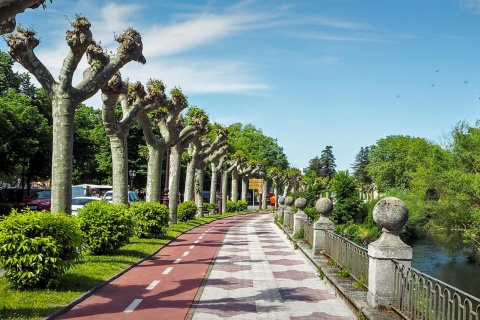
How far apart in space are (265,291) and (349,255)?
6.92 ft

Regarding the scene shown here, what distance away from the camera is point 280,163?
334ft

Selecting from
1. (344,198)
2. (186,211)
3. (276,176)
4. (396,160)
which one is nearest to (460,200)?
(344,198)

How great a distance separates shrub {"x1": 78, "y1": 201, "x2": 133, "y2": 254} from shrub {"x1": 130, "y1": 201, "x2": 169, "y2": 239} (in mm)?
4990

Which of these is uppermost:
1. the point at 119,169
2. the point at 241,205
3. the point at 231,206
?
the point at 119,169

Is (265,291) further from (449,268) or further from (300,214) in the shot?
(449,268)

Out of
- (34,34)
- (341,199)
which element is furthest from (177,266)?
(341,199)

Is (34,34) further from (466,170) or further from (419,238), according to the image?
(419,238)

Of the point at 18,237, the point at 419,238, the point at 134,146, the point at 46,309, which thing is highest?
the point at 134,146

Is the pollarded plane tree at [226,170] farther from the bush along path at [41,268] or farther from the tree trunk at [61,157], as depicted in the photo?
the bush along path at [41,268]

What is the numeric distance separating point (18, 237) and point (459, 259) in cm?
3164

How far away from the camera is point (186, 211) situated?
3381 centimetres

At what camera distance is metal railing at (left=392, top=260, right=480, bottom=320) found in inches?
242

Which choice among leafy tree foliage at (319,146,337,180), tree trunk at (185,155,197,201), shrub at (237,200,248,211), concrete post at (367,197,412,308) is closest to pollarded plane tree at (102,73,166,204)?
concrete post at (367,197,412,308)

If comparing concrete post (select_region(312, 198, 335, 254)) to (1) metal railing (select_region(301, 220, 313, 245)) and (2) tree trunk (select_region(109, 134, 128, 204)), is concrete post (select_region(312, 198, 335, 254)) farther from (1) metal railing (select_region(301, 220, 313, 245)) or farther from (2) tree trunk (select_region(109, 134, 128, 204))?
(2) tree trunk (select_region(109, 134, 128, 204))
